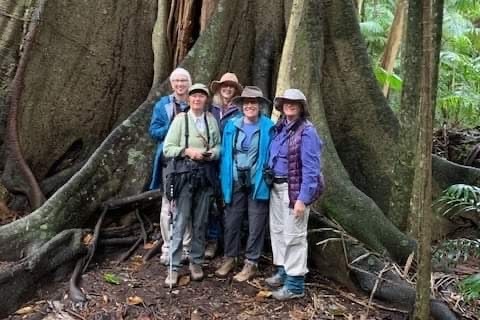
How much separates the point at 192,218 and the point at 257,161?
0.71 m

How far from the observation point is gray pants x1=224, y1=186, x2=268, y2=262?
14.9 ft

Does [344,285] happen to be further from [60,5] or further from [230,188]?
[60,5]

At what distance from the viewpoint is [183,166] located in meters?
Result: 4.43

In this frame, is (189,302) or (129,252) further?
(129,252)

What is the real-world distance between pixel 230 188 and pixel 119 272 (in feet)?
4.08

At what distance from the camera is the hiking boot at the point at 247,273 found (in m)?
4.63

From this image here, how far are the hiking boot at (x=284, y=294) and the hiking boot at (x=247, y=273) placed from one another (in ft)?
1.06

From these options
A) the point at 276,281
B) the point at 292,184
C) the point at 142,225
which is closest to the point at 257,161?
the point at 292,184

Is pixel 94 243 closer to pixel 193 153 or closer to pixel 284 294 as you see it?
pixel 193 153

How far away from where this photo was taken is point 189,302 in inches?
169

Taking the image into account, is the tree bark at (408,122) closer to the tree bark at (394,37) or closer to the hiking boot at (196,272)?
the hiking boot at (196,272)

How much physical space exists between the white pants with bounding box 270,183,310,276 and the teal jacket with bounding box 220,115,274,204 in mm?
112

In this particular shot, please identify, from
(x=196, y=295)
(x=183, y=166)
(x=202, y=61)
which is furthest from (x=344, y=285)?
(x=202, y=61)

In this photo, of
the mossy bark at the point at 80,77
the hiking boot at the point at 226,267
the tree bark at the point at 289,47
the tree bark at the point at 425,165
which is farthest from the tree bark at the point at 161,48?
the tree bark at the point at 425,165
